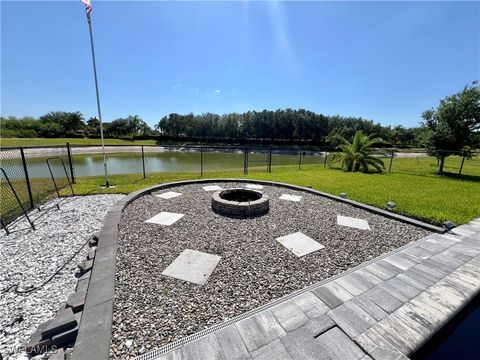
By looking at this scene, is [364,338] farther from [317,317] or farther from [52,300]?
Result: [52,300]

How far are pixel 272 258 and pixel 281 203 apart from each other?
231 centimetres

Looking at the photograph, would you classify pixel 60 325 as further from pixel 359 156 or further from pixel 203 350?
pixel 359 156

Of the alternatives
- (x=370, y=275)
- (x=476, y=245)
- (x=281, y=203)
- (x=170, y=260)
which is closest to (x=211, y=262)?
(x=170, y=260)

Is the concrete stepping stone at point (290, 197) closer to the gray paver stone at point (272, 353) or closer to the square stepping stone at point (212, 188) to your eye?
the square stepping stone at point (212, 188)

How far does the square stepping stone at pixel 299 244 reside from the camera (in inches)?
117

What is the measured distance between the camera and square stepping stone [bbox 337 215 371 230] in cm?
382

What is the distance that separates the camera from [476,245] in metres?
3.16

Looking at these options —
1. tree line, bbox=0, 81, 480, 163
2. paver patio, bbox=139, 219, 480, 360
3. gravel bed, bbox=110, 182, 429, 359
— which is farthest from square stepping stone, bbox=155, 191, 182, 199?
tree line, bbox=0, 81, 480, 163

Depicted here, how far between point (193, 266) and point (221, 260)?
1.16ft

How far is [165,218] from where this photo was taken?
156 inches

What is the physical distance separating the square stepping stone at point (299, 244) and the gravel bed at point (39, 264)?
2718 mm

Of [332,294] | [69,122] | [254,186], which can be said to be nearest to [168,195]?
[254,186]

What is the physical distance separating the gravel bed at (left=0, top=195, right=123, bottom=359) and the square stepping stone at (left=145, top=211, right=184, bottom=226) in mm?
1015

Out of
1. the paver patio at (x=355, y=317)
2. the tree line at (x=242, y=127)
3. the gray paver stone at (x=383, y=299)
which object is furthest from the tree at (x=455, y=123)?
the tree line at (x=242, y=127)
